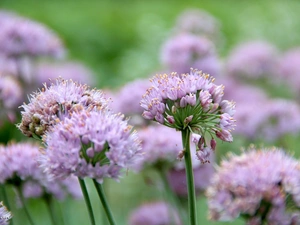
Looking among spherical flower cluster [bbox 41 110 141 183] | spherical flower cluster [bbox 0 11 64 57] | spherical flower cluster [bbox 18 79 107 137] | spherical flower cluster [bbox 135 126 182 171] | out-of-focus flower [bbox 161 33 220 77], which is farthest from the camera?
out-of-focus flower [bbox 161 33 220 77]

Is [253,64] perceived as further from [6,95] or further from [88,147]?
[88,147]

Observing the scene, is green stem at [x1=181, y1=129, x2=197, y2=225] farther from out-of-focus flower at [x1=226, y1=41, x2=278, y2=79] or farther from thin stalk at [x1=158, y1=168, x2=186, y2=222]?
out-of-focus flower at [x1=226, y1=41, x2=278, y2=79]

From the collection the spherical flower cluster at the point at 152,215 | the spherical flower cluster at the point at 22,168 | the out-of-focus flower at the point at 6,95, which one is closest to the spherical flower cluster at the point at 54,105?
the spherical flower cluster at the point at 22,168

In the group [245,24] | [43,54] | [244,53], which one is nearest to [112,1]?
[245,24]

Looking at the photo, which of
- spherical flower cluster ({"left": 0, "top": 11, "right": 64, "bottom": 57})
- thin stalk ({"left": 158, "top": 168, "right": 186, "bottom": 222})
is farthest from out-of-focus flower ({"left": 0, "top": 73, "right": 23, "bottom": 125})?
thin stalk ({"left": 158, "top": 168, "right": 186, "bottom": 222})

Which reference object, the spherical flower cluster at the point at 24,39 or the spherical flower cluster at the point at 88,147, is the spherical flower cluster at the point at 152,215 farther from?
the spherical flower cluster at the point at 88,147

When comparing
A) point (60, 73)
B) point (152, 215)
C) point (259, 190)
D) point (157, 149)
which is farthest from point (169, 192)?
point (60, 73)
